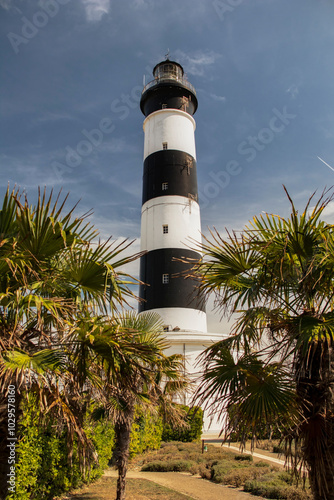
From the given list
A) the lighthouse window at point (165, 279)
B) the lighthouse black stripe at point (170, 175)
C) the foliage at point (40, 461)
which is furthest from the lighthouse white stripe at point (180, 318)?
the foliage at point (40, 461)

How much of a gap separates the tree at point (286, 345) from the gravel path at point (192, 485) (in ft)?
15.8

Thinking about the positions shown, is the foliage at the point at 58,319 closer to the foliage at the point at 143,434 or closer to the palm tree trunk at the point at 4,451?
the palm tree trunk at the point at 4,451

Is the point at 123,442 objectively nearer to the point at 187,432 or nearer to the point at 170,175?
the point at 187,432

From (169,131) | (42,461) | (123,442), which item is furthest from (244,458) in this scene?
(169,131)

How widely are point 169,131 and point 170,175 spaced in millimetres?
3301

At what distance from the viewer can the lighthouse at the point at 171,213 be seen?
63.7 ft

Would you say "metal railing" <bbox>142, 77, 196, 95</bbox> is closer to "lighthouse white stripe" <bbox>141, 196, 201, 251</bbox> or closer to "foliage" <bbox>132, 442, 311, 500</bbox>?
"lighthouse white stripe" <bbox>141, 196, 201, 251</bbox>

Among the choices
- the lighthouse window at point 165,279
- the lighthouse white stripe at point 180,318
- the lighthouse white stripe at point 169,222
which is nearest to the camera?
the lighthouse white stripe at point 180,318

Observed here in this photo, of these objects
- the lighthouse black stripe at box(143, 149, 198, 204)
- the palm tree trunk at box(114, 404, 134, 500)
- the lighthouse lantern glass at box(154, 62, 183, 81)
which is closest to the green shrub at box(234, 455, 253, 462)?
the palm tree trunk at box(114, 404, 134, 500)

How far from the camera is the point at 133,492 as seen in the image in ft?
26.6

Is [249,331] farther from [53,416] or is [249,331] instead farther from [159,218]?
[159,218]

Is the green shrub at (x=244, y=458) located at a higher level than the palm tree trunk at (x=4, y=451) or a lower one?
lower

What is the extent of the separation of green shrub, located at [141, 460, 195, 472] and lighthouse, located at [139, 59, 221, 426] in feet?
22.2

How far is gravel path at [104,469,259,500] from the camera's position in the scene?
793 cm
